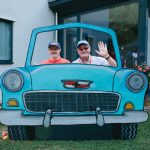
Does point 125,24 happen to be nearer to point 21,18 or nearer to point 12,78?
point 21,18

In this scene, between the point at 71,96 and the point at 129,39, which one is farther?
the point at 129,39

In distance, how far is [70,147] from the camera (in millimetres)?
3773

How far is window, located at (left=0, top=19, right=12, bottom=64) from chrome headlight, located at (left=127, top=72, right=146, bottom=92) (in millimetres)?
5280

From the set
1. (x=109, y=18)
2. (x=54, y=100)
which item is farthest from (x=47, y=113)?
(x=109, y=18)

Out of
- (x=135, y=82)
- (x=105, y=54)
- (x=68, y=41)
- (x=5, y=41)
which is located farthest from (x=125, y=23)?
(x=135, y=82)

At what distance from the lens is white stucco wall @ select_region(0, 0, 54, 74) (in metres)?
8.76

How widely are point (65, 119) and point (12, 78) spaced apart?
0.75 metres

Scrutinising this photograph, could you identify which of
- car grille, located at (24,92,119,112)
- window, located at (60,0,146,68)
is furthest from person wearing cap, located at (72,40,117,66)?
window, located at (60,0,146,68)

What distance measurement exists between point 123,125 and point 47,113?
92 cm

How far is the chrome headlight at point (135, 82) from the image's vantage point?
3814 mm

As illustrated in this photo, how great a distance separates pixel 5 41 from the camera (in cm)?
883

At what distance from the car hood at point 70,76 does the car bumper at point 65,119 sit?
32 centimetres

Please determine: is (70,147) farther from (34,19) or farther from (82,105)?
(34,19)

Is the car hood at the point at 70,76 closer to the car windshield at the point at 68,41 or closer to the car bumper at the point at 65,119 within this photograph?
the car bumper at the point at 65,119
